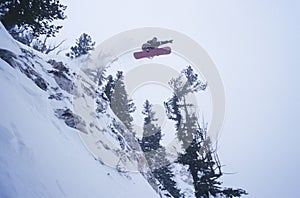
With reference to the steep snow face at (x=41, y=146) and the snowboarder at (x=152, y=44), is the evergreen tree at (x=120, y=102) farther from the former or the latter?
the steep snow face at (x=41, y=146)

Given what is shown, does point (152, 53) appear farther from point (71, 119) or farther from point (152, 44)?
point (71, 119)

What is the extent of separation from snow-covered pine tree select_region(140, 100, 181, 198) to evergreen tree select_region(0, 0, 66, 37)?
12.5 metres

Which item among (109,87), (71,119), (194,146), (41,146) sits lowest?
(41,146)

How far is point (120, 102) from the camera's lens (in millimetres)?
23422

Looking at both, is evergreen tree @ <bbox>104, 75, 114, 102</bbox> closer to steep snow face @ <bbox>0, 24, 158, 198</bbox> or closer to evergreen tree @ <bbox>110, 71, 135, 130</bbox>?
evergreen tree @ <bbox>110, 71, 135, 130</bbox>

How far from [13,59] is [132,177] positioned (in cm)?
694

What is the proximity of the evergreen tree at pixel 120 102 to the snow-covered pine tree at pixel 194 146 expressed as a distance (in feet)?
17.1

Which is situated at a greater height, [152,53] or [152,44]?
[152,53]

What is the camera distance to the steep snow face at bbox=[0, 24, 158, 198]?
14.5 feet

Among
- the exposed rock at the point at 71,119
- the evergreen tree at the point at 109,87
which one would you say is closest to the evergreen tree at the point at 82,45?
the evergreen tree at the point at 109,87

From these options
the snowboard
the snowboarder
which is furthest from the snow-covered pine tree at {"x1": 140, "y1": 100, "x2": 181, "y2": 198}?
the snowboarder

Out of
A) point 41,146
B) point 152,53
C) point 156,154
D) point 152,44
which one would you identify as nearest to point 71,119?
point 41,146

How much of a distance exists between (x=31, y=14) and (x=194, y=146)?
13.2 m

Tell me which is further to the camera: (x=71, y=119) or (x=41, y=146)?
(x=71, y=119)
